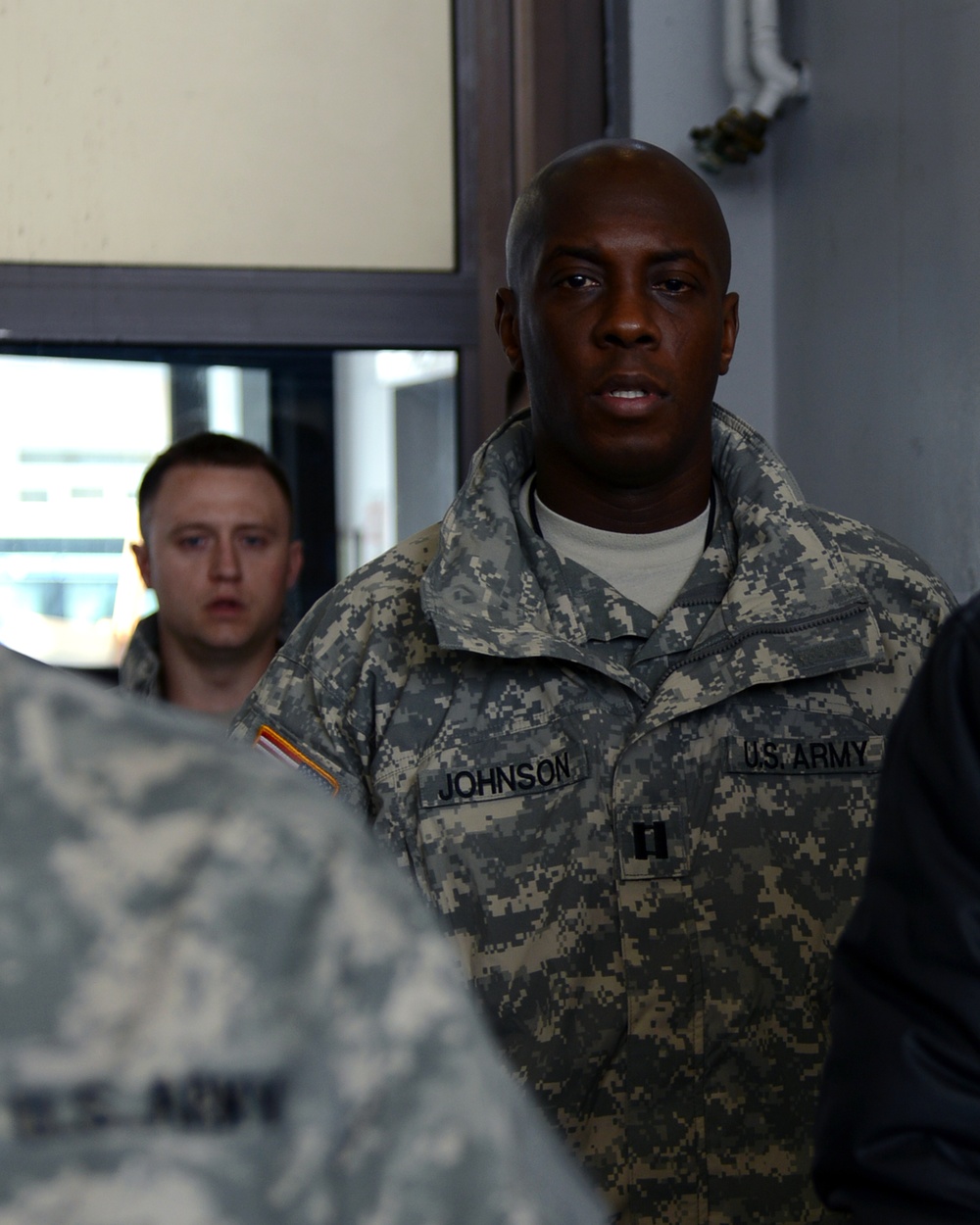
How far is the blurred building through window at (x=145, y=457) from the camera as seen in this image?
2.13m

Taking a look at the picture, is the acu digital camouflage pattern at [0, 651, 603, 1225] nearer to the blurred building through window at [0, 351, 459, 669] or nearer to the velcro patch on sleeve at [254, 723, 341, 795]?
the velcro patch on sleeve at [254, 723, 341, 795]

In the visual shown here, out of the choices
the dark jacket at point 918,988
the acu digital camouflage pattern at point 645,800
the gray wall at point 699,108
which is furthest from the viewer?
the gray wall at point 699,108

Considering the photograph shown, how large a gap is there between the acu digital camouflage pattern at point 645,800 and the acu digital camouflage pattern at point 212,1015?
861 mm

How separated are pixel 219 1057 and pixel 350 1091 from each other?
0.09ft

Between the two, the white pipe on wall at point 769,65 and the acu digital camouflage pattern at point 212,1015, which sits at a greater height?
the white pipe on wall at point 769,65

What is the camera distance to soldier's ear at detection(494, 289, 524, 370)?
4.45 ft

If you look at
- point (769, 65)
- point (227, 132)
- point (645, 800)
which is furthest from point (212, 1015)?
point (227, 132)

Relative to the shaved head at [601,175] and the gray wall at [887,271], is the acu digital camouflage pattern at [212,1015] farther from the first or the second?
the gray wall at [887,271]

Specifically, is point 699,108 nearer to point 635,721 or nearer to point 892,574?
point 892,574

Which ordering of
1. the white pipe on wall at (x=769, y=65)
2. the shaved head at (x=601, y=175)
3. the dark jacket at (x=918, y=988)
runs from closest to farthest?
the dark jacket at (x=918, y=988)
the shaved head at (x=601, y=175)
the white pipe on wall at (x=769, y=65)

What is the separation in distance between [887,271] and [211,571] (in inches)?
36.1

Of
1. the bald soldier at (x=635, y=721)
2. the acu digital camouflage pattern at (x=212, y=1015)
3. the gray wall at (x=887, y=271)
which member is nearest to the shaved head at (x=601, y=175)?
the bald soldier at (x=635, y=721)

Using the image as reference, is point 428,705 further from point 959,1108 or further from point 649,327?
point 959,1108

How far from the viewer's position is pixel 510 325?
137cm
